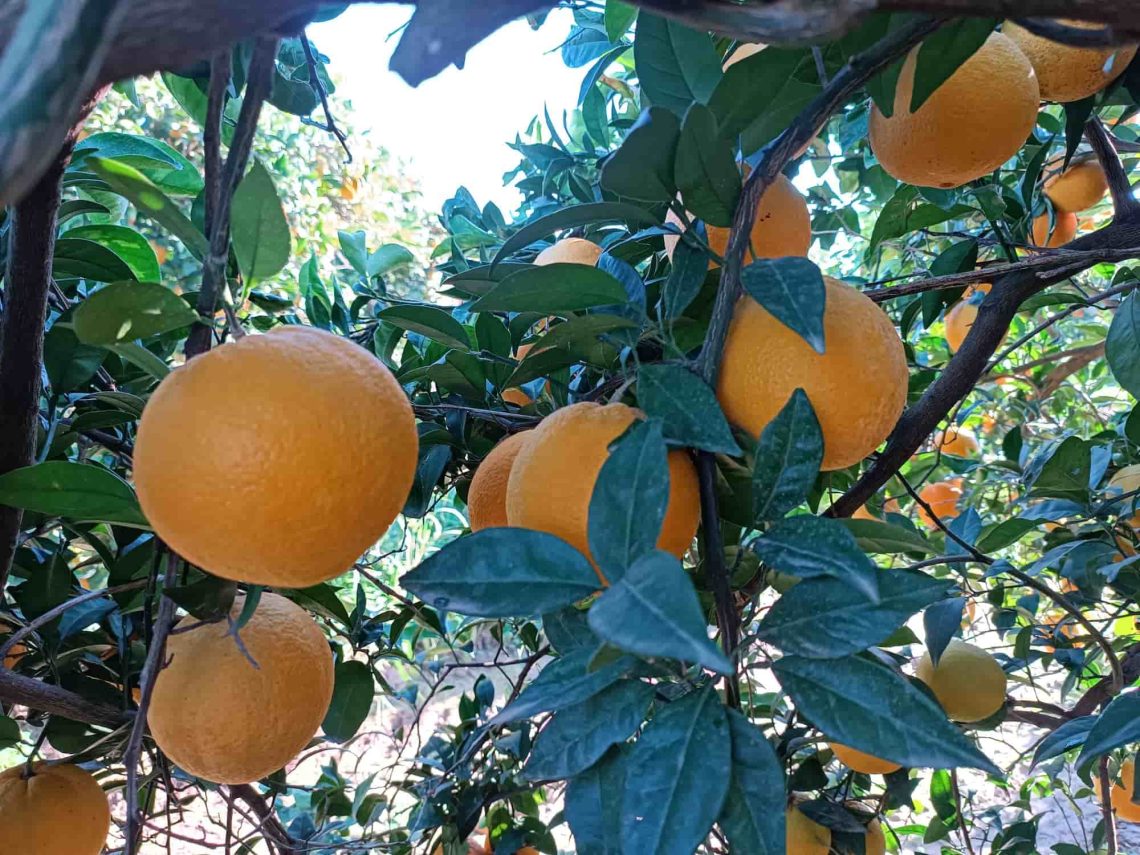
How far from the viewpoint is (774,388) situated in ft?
1.65

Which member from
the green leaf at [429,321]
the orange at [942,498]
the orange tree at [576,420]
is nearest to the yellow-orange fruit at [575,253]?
the orange tree at [576,420]

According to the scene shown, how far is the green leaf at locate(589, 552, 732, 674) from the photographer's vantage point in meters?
0.30

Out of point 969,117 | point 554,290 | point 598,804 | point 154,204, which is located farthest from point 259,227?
point 969,117

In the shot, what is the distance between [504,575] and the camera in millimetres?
443

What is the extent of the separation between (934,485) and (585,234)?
4.05ft

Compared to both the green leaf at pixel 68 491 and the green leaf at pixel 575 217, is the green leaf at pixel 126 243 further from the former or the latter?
the green leaf at pixel 575 217

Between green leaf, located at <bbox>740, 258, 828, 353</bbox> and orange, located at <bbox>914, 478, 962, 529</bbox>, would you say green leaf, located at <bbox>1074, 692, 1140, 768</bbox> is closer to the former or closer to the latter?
green leaf, located at <bbox>740, 258, 828, 353</bbox>

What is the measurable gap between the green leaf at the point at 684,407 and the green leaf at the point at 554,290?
77mm

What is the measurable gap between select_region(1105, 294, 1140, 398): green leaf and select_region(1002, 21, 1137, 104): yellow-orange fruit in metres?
0.23

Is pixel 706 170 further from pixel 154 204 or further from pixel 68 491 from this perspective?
pixel 68 491

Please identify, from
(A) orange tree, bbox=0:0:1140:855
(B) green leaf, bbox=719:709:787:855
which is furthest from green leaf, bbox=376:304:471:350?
(B) green leaf, bbox=719:709:787:855

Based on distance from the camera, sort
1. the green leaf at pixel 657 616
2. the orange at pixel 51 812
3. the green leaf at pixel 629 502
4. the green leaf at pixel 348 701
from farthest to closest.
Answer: the green leaf at pixel 348 701 < the orange at pixel 51 812 < the green leaf at pixel 629 502 < the green leaf at pixel 657 616

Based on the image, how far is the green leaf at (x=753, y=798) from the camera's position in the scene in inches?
15.7

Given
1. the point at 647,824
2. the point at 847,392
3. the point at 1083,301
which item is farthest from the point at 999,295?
the point at 647,824
